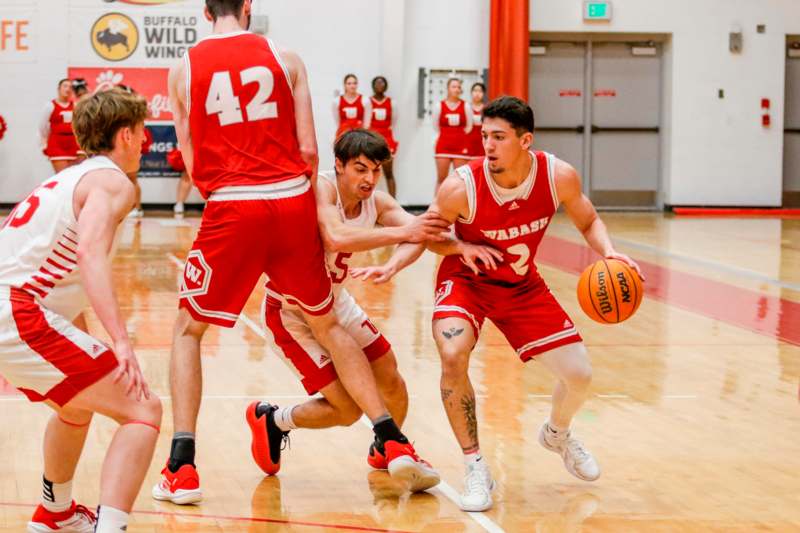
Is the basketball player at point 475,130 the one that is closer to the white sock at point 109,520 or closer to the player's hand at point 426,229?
the player's hand at point 426,229

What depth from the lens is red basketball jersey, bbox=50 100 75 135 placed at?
1759 cm

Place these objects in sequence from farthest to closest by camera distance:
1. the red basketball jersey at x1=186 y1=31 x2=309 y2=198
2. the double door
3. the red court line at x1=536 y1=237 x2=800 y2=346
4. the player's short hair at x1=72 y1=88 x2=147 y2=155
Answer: the double door → the red court line at x1=536 y1=237 x2=800 y2=346 → the red basketball jersey at x1=186 y1=31 x2=309 y2=198 → the player's short hair at x1=72 y1=88 x2=147 y2=155

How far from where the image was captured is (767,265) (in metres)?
13.0

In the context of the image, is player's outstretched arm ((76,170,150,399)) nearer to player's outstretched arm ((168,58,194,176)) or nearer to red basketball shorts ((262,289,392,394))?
player's outstretched arm ((168,58,194,176))

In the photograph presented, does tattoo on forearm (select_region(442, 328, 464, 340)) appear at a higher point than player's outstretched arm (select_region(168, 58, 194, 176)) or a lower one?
lower

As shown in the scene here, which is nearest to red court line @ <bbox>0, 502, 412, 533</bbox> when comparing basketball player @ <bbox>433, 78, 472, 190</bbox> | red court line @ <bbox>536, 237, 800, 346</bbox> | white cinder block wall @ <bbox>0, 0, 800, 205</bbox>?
red court line @ <bbox>536, 237, 800, 346</bbox>

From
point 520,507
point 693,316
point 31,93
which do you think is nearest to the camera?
point 520,507

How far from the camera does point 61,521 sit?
4.37 metres

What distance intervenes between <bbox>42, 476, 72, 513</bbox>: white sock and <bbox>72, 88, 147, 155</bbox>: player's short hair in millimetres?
1162

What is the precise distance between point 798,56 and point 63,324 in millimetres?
19194

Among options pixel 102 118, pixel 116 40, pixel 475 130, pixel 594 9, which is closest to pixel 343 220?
pixel 102 118

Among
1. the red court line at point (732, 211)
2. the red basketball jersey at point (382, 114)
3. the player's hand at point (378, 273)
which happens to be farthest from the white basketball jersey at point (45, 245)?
the red court line at point (732, 211)

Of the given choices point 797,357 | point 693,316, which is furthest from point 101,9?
point 797,357

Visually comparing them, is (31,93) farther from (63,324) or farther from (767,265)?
(63,324)
